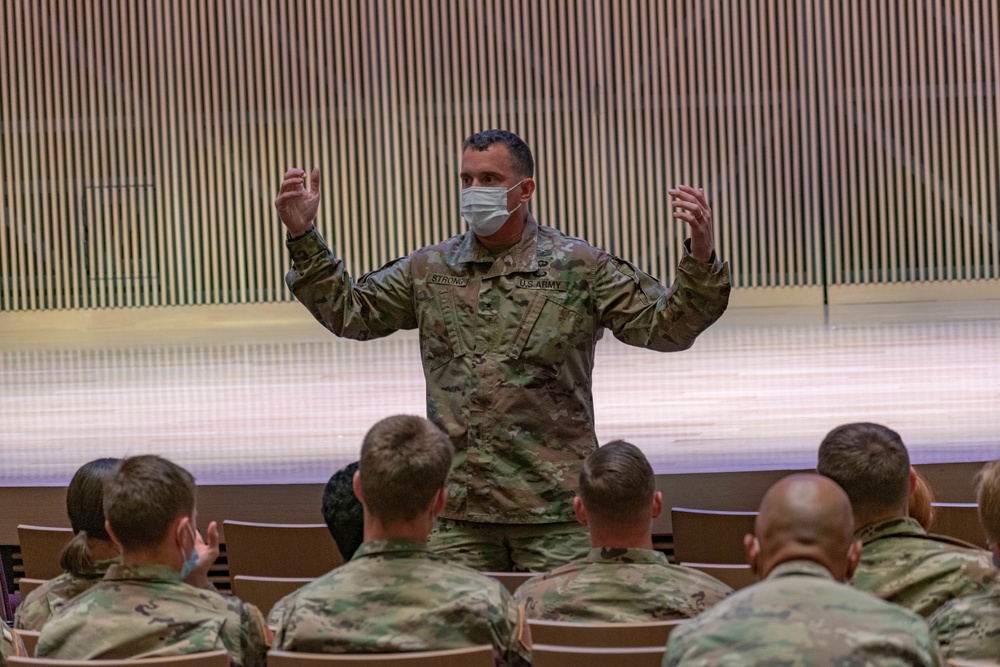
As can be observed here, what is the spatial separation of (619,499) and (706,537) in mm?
903

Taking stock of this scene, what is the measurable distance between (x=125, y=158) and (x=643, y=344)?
9433 mm

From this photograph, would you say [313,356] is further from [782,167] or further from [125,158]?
[782,167]

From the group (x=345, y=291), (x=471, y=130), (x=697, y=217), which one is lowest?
(x=345, y=291)

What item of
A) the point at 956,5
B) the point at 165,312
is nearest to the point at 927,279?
the point at 956,5

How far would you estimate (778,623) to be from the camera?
1562 millimetres

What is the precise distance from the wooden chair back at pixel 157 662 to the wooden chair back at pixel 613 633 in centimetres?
57

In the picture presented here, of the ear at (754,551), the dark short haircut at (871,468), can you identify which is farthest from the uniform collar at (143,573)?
the dark short haircut at (871,468)

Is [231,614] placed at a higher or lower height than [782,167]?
lower

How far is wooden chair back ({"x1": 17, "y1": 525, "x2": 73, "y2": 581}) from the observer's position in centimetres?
318

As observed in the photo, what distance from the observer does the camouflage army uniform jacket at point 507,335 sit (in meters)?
3.04

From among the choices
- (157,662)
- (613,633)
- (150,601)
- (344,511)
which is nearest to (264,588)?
(344,511)

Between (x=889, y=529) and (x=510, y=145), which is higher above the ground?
(x=510, y=145)

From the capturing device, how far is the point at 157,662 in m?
1.92

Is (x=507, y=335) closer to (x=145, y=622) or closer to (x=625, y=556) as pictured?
(x=625, y=556)
